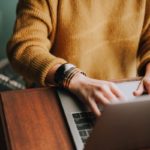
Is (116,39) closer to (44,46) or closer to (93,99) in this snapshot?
(44,46)

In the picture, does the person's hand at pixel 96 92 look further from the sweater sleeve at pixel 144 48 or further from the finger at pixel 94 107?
→ the sweater sleeve at pixel 144 48

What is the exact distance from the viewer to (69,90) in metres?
0.91

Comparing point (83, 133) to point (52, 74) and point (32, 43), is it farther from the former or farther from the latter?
point (32, 43)

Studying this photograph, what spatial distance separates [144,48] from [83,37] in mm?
225

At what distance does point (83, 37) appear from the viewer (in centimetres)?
114

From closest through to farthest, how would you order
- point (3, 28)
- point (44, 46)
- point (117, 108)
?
point (117, 108) < point (44, 46) < point (3, 28)

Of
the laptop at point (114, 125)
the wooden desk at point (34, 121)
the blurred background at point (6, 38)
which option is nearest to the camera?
the laptop at point (114, 125)

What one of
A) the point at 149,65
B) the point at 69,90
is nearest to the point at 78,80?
the point at 69,90

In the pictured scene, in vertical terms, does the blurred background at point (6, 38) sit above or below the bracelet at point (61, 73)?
above

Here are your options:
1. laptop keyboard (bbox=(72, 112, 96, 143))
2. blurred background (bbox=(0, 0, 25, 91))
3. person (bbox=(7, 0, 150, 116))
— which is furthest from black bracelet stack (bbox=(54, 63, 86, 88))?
blurred background (bbox=(0, 0, 25, 91))

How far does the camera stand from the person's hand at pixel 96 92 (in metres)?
0.85

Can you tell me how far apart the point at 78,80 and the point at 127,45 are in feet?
1.17

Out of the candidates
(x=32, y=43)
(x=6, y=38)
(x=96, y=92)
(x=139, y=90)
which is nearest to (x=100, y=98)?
(x=96, y=92)

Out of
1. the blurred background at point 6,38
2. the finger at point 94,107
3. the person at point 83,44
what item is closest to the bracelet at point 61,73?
the person at point 83,44
